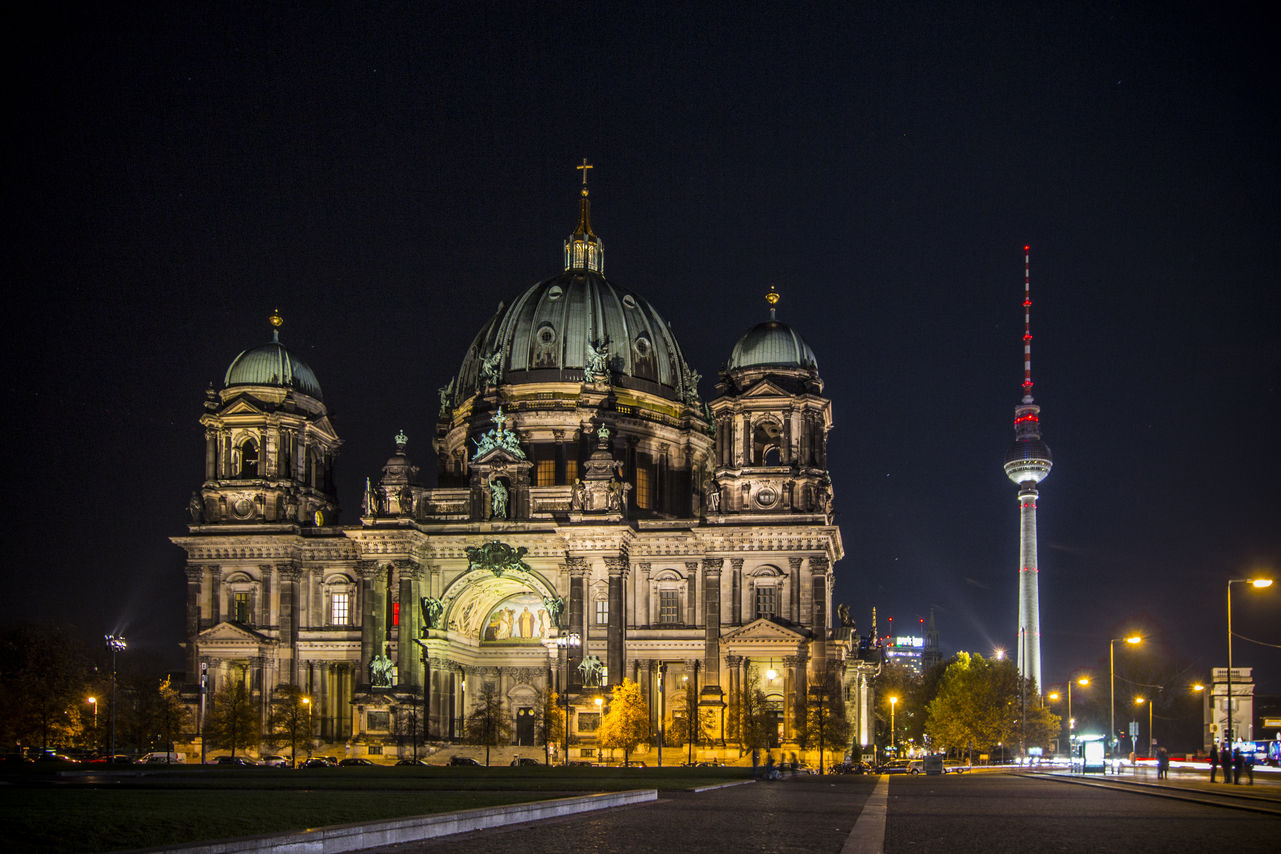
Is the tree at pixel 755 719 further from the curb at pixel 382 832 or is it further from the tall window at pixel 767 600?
the curb at pixel 382 832

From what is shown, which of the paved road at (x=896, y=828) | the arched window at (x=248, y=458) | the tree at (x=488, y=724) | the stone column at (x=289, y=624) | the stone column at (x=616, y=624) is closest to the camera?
the paved road at (x=896, y=828)

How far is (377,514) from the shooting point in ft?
329

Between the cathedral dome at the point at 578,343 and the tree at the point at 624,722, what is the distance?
96.1 feet

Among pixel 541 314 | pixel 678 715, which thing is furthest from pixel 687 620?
pixel 541 314

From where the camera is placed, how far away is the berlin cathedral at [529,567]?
96500 millimetres

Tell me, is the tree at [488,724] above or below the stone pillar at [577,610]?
below

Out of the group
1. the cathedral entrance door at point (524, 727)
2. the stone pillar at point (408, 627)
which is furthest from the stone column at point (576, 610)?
the stone pillar at point (408, 627)

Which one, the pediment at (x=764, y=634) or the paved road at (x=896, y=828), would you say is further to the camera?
the pediment at (x=764, y=634)

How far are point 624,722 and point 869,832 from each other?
6318 centimetres

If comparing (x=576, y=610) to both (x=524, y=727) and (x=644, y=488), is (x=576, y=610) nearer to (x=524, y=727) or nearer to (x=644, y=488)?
(x=524, y=727)

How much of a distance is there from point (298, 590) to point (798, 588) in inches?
1350

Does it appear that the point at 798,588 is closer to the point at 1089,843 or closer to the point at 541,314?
the point at 541,314

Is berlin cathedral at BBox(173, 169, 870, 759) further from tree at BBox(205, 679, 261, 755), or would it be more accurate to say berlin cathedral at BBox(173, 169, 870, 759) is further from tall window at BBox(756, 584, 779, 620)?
tree at BBox(205, 679, 261, 755)

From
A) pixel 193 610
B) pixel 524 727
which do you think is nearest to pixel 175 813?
pixel 524 727
